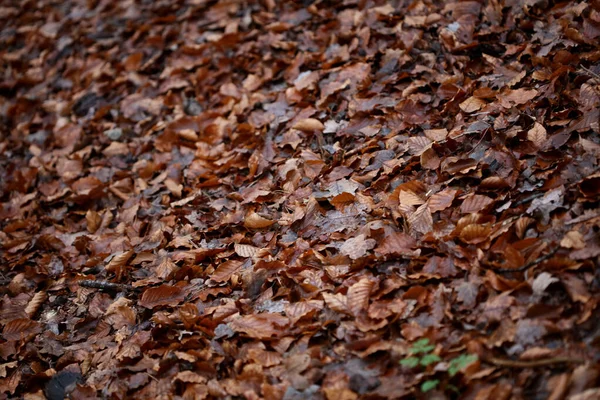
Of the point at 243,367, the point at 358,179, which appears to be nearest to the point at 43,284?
the point at 243,367

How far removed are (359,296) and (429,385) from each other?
50cm

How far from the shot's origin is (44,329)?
2.74 metres

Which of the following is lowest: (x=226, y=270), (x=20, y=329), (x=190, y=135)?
(x=20, y=329)

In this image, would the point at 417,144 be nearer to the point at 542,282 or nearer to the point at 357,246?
the point at 357,246

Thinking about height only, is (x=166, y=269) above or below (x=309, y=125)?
below

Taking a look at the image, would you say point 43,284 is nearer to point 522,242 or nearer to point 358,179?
point 358,179

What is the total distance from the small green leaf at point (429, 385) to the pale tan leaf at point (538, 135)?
130 cm

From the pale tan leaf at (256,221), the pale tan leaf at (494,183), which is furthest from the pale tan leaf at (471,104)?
the pale tan leaf at (256,221)

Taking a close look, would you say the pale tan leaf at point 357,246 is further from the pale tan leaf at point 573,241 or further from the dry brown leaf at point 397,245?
the pale tan leaf at point 573,241

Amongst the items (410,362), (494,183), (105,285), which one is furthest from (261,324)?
(494,183)

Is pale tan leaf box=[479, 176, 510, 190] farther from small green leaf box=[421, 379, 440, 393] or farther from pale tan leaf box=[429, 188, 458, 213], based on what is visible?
small green leaf box=[421, 379, 440, 393]

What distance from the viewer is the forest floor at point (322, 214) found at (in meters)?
2.03

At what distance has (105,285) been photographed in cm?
281

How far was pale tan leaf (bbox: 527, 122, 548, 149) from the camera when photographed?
8.10 feet
